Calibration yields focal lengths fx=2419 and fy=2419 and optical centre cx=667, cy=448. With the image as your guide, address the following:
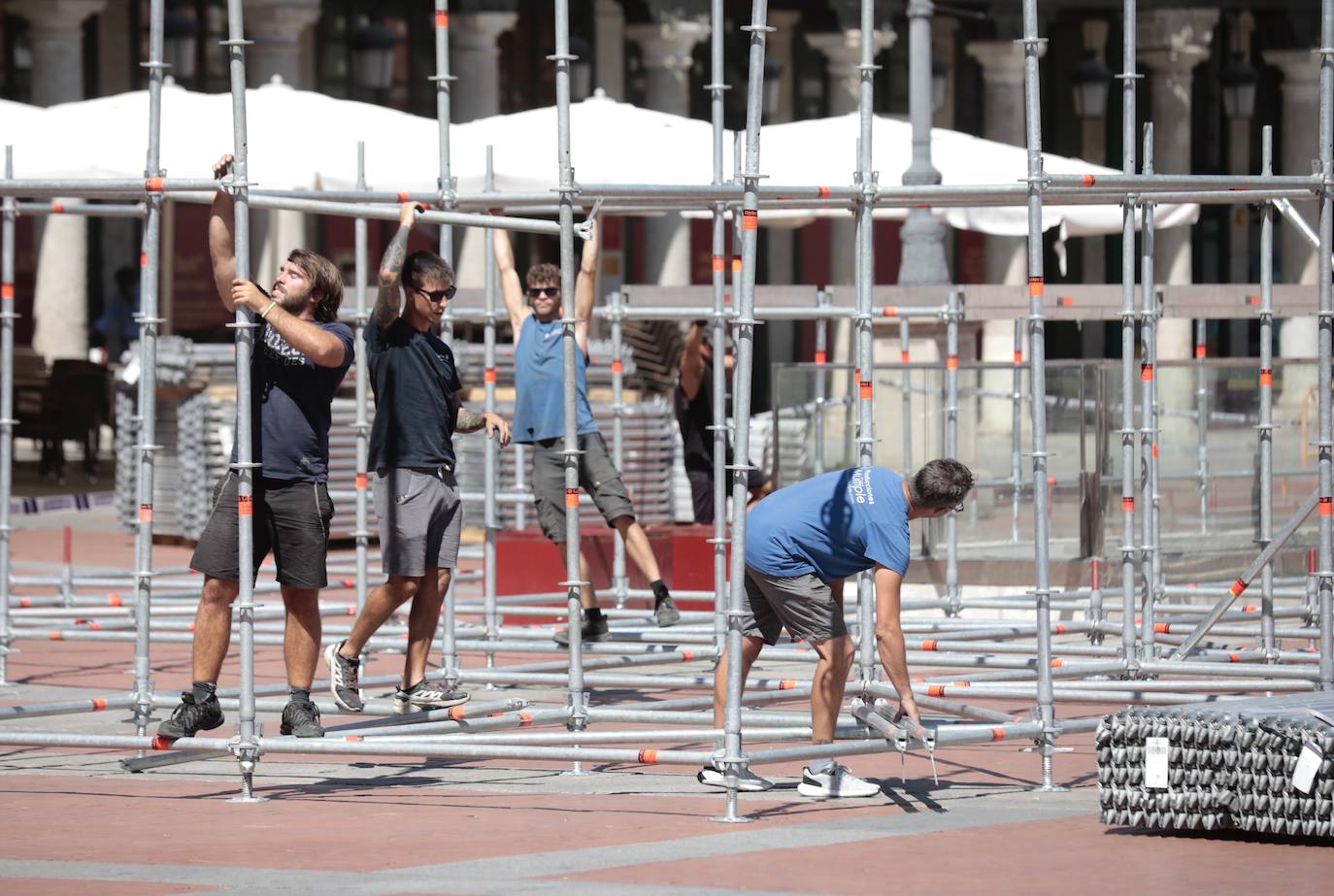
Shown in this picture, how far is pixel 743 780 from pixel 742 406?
1.34 metres

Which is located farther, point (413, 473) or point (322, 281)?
point (413, 473)

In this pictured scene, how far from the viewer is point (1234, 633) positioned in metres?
12.8

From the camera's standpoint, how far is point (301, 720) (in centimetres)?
884

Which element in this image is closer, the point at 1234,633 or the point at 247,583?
the point at 247,583

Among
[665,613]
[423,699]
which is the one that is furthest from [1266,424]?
[423,699]

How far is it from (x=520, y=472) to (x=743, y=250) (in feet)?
28.4

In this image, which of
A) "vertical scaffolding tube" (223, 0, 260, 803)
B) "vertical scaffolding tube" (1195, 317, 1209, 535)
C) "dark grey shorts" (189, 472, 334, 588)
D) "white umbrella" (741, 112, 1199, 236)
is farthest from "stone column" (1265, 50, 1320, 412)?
"vertical scaffolding tube" (223, 0, 260, 803)

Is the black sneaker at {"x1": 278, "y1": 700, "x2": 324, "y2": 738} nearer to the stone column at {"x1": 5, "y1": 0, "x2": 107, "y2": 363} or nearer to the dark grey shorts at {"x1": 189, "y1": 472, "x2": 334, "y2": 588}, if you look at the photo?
the dark grey shorts at {"x1": 189, "y1": 472, "x2": 334, "y2": 588}

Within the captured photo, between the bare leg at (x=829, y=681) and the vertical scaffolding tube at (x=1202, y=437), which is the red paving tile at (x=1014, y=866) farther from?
the vertical scaffolding tube at (x=1202, y=437)

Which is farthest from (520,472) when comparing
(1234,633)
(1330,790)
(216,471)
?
(1330,790)

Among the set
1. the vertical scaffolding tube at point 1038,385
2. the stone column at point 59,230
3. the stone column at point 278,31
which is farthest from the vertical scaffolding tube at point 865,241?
the stone column at point 59,230

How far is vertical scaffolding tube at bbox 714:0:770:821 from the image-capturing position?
8.13m

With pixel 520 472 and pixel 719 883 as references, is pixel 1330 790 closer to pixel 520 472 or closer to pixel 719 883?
pixel 719 883

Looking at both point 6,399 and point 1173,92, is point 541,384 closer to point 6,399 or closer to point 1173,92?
point 6,399
